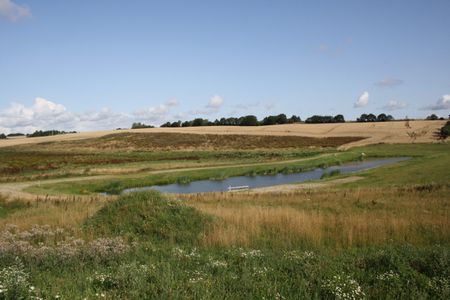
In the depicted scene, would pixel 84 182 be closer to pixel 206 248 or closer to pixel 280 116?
pixel 206 248

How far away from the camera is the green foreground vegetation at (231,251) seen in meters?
6.74

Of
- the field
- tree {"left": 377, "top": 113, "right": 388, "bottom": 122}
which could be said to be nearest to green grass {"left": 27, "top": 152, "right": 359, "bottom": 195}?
the field

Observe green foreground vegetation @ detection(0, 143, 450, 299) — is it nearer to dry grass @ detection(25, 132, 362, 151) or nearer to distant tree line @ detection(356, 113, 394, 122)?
dry grass @ detection(25, 132, 362, 151)

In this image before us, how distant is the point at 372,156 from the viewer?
224 feet

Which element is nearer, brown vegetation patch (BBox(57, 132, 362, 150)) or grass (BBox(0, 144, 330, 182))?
grass (BBox(0, 144, 330, 182))

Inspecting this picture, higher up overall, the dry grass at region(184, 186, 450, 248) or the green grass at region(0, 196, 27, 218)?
the dry grass at region(184, 186, 450, 248)

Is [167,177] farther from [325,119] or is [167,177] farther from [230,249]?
[325,119]

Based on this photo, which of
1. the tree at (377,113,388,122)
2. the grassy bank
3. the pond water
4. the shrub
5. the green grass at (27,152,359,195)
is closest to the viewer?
the shrub

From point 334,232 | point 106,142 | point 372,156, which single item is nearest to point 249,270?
point 334,232

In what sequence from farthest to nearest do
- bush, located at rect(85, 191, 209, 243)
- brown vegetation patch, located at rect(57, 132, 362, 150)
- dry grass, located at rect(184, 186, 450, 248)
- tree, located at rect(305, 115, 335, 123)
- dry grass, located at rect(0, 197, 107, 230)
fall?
tree, located at rect(305, 115, 335, 123), brown vegetation patch, located at rect(57, 132, 362, 150), dry grass, located at rect(0, 197, 107, 230), bush, located at rect(85, 191, 209, 243), dry grass, located at rect(184, 186, 450, 248)

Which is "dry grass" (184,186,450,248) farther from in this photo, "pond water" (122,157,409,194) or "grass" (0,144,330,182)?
"grass" (0,144,330,182)

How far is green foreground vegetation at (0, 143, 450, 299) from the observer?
6742 millimetres

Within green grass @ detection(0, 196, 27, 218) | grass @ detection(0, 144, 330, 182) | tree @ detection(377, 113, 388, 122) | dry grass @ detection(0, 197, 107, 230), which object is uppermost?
tree @ detection(377, 113, 388, 122)

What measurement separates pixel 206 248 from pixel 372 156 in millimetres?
62631
